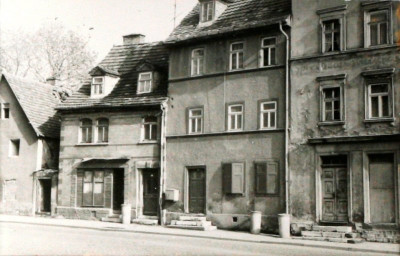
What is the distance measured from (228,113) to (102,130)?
26.1ft

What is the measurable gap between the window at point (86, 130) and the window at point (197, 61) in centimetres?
712

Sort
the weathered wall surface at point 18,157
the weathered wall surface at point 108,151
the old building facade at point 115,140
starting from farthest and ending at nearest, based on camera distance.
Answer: the weathered wall surface at point 18,157
the weathered wall surface at point 108,151
the old building facade at point 115,140

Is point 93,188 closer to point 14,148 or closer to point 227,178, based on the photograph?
point 14,148

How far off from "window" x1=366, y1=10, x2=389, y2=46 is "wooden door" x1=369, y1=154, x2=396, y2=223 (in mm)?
4665

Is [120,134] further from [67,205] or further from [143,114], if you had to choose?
[67,205]

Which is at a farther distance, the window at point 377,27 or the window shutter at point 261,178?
the window shutter at point 261,178

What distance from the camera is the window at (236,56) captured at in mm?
25750

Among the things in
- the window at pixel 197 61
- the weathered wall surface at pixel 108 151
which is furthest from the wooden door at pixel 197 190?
the window at pixel 197 61

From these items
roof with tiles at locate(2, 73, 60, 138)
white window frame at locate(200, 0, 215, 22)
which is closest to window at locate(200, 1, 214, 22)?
white window frame at locate(200, 0, 215, 22)

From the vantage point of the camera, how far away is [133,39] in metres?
33.0

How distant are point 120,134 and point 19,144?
7765 millimetres

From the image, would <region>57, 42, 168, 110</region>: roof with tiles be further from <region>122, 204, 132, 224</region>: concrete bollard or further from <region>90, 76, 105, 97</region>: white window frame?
<region>122, 204, 132, 224</region>: concrete bollard

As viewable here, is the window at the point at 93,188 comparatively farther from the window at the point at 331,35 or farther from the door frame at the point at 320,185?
the window at the point at 331,35

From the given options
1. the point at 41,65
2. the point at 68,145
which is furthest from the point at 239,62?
the point at 41,65
